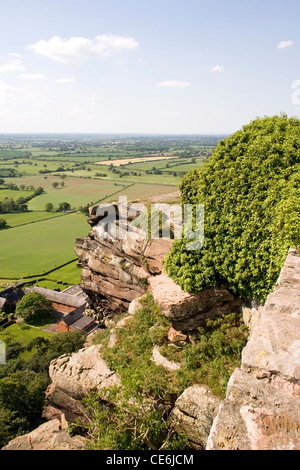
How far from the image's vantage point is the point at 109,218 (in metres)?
23.3

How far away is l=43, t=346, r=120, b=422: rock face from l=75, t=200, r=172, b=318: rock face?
6.47 metres

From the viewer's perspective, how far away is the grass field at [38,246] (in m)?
69.8

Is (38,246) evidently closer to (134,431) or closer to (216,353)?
(216,353)

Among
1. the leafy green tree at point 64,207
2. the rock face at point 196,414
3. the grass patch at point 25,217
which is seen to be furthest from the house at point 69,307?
the leafy green tree at point 64,207

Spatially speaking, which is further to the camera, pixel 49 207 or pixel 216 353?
pixel 49 207

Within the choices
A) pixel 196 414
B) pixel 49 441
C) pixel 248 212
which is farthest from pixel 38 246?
pixel 196 414

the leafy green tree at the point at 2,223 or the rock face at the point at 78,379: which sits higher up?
the rock face at the point at 78,379

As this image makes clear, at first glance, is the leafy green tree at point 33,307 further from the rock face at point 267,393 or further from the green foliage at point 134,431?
the rock face at point 267,393

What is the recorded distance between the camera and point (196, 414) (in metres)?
10.5

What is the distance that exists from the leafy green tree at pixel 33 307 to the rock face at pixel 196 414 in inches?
1811

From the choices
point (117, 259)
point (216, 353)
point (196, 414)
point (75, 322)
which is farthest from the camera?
point (75, 322)

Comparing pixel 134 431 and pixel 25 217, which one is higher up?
pixel 134 431

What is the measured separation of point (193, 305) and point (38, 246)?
7577 cm
